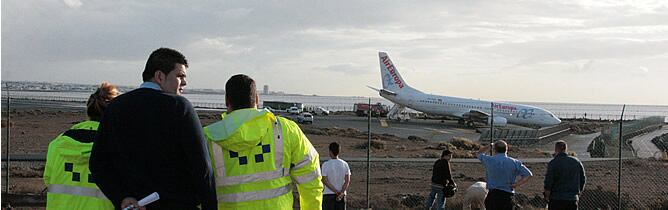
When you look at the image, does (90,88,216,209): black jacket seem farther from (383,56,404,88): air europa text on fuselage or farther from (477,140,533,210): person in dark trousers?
(383,56,404,88): air europa text on fuselage

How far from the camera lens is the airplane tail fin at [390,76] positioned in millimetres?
59500

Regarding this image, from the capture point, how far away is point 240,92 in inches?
142

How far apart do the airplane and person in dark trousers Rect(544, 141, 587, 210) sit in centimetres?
4151

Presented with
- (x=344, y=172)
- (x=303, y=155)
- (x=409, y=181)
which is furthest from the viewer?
(x=409, y=181)

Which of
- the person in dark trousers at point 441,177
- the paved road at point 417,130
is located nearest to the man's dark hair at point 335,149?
the person in dark trousers at point 441,177

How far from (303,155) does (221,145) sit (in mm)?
464

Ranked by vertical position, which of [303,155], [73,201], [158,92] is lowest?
[73,201]

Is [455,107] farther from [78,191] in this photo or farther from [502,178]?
[78,191]

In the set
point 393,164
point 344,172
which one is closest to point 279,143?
point 344,172

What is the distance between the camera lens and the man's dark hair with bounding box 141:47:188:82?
3.25 m

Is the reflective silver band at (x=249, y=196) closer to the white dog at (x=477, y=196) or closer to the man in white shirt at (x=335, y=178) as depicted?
the man in white shirt at (x=335, y=178)

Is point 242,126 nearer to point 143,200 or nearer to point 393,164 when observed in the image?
point 143,200

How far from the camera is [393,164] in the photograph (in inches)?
827

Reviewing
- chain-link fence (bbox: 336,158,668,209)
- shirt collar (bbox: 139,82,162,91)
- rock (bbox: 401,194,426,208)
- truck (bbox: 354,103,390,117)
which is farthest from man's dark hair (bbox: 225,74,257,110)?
truck (bbox: 354,103,390,117)
